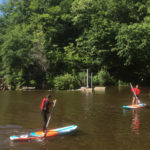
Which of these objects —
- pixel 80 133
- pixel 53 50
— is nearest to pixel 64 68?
pixel 53 50

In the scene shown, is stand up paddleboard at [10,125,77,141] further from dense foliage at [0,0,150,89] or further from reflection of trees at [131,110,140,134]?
dense foliage at [0,0,150,89]

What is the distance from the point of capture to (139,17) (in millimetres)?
41625

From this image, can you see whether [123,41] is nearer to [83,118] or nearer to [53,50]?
[53,50]

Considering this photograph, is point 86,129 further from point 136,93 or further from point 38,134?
point 136,93

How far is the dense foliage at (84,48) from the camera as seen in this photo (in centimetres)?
3650

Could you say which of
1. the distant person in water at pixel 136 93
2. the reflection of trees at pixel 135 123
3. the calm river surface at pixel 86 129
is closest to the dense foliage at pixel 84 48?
the distant person in water at pixel 136 93

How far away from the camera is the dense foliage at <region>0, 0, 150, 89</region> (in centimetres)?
3650

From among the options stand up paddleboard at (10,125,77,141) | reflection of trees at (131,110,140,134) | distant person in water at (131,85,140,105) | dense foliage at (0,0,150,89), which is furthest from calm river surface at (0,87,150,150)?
dense foliage at (0,0,150,89)

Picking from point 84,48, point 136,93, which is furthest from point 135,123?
point 84,48

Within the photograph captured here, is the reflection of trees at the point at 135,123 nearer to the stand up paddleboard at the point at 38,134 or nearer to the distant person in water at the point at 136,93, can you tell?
the stand up paddleboard at the point at 38,134

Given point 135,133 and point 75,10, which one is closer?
point 135,133

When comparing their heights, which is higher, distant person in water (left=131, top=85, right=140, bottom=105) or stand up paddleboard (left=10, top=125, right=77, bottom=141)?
distant person in water (left=131, top=85, right=140, bottom=105)

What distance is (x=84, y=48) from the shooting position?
4256cm

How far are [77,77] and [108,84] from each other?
5.88 m
